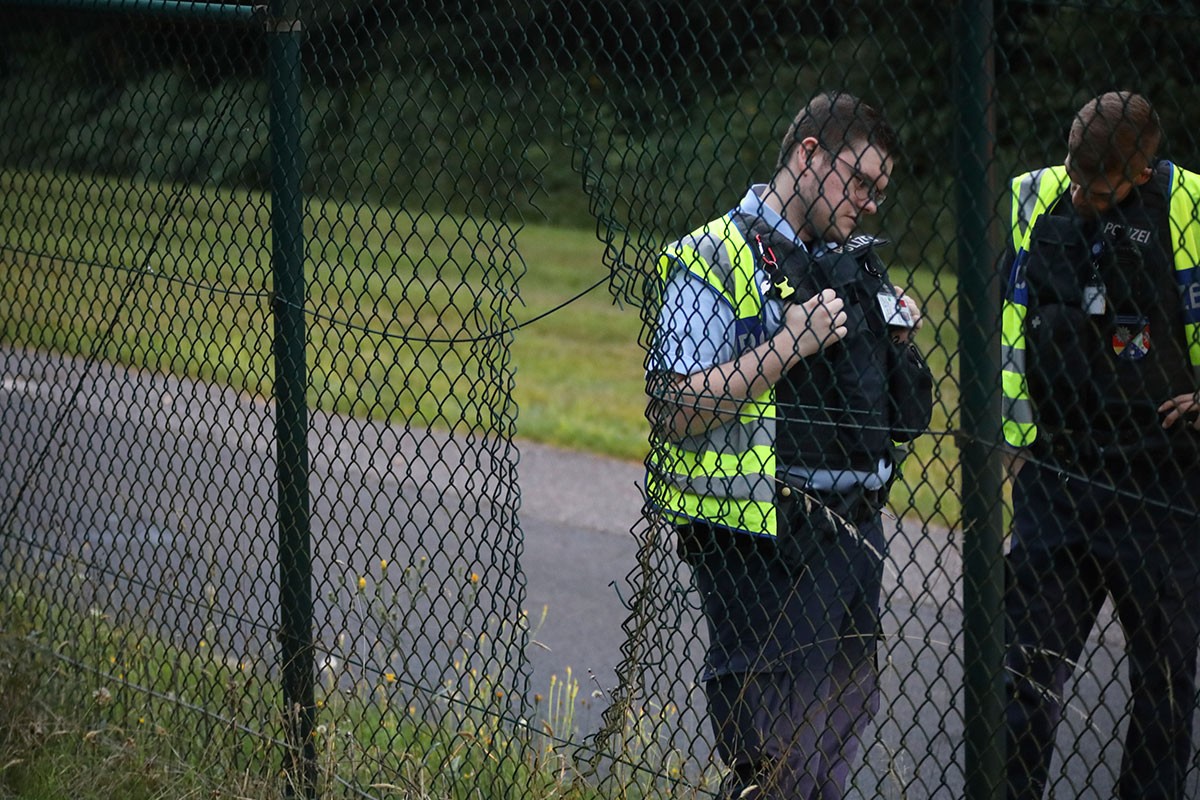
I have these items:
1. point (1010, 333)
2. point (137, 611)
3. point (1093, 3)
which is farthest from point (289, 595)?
point (1093, 3)

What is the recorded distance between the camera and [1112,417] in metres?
3.37

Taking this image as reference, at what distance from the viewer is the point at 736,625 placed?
120 inches

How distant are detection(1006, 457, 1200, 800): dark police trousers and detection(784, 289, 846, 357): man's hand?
784 mm

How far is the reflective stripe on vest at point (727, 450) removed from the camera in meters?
2.90

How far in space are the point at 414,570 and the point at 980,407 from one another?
352cm

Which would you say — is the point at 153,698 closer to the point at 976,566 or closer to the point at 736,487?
the point at 736,487

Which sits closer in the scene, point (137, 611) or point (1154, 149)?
point (1154, 149)

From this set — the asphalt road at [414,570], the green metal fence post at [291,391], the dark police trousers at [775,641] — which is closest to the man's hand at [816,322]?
the dark police trousers at [775,641]

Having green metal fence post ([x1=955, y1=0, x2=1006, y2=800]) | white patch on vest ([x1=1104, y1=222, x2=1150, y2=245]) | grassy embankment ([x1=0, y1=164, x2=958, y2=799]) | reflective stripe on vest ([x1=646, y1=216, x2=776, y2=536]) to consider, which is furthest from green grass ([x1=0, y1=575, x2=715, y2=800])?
white patch on vest ([x1=1104, y1=222, x2=1150, y2=245])

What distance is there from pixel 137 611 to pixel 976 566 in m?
2.44

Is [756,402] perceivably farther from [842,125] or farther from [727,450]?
[842,125]


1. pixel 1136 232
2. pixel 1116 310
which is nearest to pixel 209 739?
pixel 1116 310

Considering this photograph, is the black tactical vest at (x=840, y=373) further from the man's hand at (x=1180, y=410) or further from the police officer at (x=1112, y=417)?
the man's hand at (x=1180, y=410)

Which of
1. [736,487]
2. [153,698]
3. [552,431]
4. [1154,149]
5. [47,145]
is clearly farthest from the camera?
[552,431]
